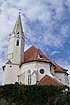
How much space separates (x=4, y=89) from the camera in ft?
118

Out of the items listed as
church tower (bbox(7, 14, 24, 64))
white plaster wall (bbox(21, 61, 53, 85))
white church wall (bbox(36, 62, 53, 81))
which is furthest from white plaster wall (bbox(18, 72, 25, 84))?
church tower (bbox(7, 14, 24, 64))

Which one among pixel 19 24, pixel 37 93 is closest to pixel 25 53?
pixel 19 24

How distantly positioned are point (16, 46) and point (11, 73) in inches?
264

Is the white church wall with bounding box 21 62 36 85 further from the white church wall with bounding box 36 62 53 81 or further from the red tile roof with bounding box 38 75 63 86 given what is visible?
the red tile roof with bounding box 38 75 63 86

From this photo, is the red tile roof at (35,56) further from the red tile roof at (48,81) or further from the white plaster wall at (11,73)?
the red tile roof at (48,81)

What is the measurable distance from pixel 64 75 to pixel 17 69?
37.0 ft

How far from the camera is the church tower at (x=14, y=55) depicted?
164ft

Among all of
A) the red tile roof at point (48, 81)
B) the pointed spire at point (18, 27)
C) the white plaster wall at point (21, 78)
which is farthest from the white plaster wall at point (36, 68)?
the pointed spire at point (18, 27)

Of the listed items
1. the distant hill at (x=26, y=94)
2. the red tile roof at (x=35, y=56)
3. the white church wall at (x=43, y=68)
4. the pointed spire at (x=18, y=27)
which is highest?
the pointed spire at (x=18, y=27)

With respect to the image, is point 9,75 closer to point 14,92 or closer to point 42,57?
point 42,57

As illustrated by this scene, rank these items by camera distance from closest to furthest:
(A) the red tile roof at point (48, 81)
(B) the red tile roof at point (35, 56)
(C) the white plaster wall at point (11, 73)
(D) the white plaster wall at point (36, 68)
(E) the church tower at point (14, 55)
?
(A) the red tile roof at point (48, 81)
(D) the white plaster wall at point (36, 68)
(B) the red tile roof at point (35, 56)
(C) the white plaster wall at point (11, 73)
(E) the church tower at point (14, 55)

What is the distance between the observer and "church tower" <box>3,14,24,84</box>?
50.0 meters

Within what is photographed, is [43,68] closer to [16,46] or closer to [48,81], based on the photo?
[48,81]

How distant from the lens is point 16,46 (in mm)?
53312
